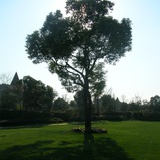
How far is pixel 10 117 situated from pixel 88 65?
27.9 metres

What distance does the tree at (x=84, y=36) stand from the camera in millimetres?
24703

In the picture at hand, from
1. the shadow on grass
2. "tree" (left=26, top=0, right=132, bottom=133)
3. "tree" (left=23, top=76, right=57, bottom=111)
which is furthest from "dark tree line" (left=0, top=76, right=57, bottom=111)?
the shadow on grass

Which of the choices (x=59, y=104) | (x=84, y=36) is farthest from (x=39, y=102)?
(x=84, y=36)

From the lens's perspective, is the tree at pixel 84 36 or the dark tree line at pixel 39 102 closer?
the tree at pixel 84 36

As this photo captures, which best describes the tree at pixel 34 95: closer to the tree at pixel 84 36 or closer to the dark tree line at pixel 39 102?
the dark tree line at pixel 39 102

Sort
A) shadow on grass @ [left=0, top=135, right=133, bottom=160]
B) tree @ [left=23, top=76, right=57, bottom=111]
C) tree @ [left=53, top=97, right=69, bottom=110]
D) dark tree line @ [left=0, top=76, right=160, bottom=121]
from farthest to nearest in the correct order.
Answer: tree @ [left=53, top=97, right=69, bottom=110] < tree @ [left=23, top=76, right=57, bottom=111] < dark tree line @ [left=0, top=76, right=160, bottom=121] < shadow on grass @ [left=0, top=135, right=133, bottom=160]

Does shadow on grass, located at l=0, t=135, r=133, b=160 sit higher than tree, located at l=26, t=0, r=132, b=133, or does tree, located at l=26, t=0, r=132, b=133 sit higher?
tree, located at l=26, t=0, r=132, b=133

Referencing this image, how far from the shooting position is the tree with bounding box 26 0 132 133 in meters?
→ 24.7

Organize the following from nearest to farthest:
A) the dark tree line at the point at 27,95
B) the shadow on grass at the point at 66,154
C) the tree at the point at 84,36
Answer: the shadow on grass at the point at 66,154, the tree at the point at 84,36, the dark tree line at the point at 27,95

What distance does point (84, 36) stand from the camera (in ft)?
80.6

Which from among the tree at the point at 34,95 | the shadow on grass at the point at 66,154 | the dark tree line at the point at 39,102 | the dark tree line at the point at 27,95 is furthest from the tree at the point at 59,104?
the shadow on grass at the point at 66,154

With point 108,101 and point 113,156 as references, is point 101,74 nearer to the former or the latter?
point 113,156

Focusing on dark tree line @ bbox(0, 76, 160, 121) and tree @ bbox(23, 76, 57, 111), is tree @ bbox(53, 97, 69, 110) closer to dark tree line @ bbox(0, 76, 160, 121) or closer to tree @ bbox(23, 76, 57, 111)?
dark tree line @ bbox(0, 76, 160, 121)

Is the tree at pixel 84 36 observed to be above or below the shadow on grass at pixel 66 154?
above
